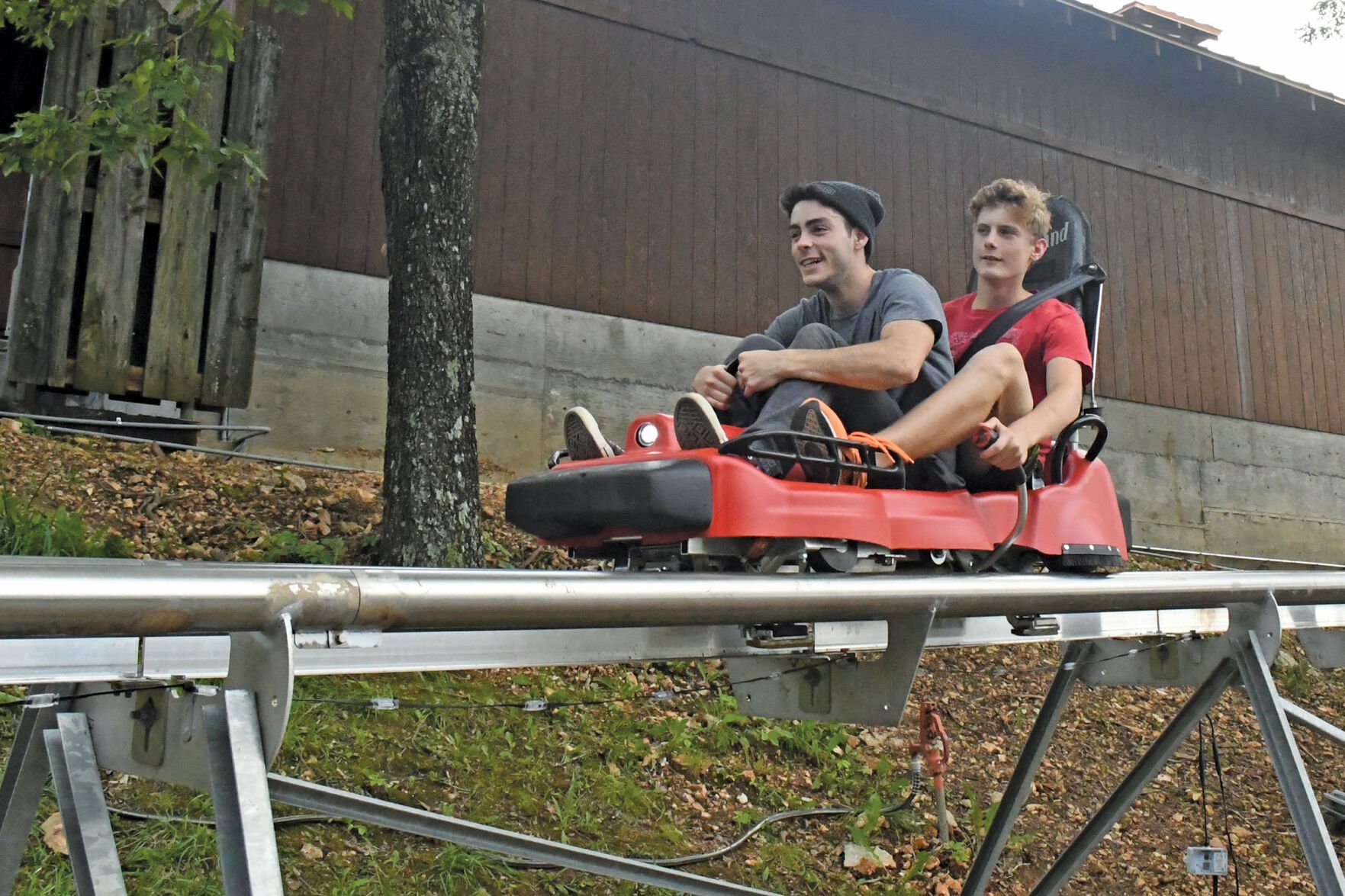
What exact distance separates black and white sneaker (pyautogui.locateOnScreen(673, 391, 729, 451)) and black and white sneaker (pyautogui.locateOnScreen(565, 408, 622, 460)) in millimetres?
172

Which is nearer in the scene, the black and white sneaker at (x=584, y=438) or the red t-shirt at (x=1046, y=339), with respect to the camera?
the black and white sneaker at (x=584, y=438)

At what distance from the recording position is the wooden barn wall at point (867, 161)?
24.2 feet

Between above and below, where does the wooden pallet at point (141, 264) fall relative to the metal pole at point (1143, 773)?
above

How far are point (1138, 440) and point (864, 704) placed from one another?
807cm

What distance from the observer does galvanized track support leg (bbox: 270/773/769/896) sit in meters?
2.36

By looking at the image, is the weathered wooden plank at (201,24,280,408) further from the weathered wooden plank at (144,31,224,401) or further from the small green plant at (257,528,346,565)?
the small green plant at (257,528,346,565)

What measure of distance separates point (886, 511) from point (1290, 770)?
3.51ft

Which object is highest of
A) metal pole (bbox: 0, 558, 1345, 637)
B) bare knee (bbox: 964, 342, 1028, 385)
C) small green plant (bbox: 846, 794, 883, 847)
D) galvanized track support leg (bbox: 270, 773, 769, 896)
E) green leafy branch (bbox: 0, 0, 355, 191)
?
green leafy branch (bbox: 0, 0, 355, 191)

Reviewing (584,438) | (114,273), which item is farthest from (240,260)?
(584,438)

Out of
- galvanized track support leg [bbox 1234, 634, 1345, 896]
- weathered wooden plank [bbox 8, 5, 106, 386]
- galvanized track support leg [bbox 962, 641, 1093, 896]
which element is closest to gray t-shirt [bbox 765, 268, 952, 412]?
galvanized track support leg [bbox 1234, 634, 1345, 896]

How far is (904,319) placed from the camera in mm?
2840

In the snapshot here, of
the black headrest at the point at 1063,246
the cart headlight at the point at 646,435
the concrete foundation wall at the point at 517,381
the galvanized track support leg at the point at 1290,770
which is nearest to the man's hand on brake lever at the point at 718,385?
the cart headlight at the point at 646,435

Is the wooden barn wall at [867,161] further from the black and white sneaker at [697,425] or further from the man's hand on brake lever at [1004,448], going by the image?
the man's hand on brake lever at [1004,448]

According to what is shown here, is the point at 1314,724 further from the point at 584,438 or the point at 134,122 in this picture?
the point at 134,122
